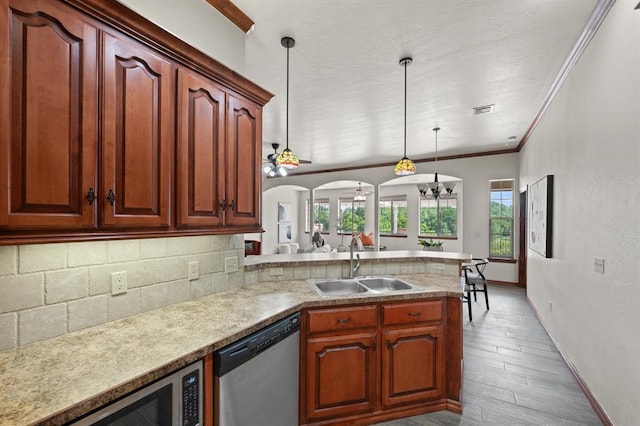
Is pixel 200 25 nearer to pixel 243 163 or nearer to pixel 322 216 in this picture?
pixel 243 163

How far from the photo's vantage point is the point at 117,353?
118 cm

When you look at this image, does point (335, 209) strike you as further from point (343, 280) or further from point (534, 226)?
point (343, 280)

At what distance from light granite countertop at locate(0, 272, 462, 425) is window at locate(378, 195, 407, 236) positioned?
871 centimetres

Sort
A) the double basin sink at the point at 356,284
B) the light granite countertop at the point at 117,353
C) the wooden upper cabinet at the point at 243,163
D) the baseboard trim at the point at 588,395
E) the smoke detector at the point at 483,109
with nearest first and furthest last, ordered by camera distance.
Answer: the light granite countertop at the point at 117,353 → the wooden upper cabinet at the point at 243,163 → the baseboard trim at the point at 588,395 → the double basin sink at the point at 356,284 → the smoke detector at the point at 483,109

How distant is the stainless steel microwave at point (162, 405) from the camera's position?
3.14 feet

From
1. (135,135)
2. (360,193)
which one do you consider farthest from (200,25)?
(360,193)

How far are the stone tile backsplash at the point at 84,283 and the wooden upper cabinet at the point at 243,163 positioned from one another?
1.19 feet

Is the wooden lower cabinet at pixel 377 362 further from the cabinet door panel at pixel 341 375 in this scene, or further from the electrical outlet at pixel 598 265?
the electrical outlet at pixel 598 265

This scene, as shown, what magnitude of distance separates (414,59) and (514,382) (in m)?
3.16

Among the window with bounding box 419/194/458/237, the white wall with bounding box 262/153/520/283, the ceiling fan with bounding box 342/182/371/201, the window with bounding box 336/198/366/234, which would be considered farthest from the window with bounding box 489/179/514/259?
the window with bounding box 336/198/366/234

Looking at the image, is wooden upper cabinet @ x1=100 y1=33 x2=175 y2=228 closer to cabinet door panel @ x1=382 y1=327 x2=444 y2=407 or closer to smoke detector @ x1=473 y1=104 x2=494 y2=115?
cabinet door panel @ x1=382 y1=327 x2=444 y2=407

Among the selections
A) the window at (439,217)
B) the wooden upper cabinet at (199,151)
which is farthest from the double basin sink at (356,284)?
the window at (439,217)

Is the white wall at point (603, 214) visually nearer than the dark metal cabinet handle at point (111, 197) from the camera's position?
No

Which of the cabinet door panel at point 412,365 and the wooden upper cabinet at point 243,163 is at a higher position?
the wooden upper cabinet at point 243,163
